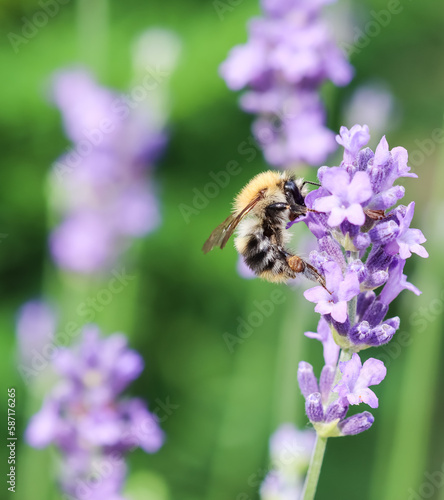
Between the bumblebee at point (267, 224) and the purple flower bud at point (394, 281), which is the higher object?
the bumblebee at point (267, 224)

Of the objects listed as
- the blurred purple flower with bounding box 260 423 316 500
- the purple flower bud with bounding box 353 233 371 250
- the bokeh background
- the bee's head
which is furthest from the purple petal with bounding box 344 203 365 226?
the bokeh background

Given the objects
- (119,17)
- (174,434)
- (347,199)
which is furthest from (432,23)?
(347,199)

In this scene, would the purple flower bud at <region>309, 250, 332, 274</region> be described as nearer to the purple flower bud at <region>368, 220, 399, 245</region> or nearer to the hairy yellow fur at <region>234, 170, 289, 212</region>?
the purple flower bud at <region>368, 220, 399, 245</region>

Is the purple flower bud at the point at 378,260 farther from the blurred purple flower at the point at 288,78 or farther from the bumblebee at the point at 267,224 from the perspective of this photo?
the blurred purple flower at the point at 288,78

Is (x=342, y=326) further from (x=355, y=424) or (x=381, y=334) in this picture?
(x=355, y=424)

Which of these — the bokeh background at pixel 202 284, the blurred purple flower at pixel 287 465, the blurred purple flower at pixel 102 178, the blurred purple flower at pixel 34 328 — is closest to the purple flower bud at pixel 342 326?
the blurred purple flower at pixel 287 465

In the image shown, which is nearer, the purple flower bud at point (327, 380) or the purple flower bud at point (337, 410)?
the purple flower bud at point (337, 410)

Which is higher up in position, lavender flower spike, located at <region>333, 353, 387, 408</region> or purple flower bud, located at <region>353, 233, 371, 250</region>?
purple flower bud, located at <region>353, 233, 371, 250</region>
